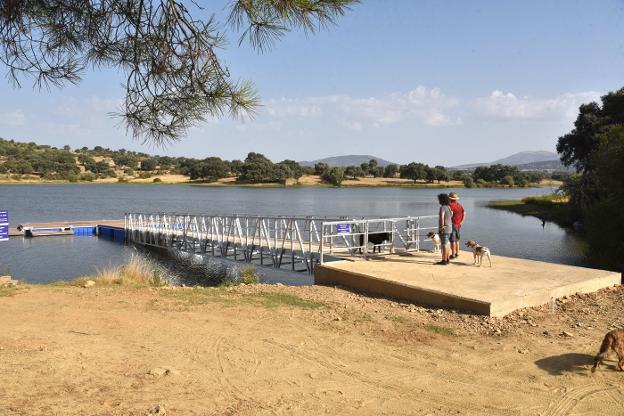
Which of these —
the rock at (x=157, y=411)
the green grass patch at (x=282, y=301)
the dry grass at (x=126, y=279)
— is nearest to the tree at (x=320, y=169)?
the dry grass at (x=126, y=279)

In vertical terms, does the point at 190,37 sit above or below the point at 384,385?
above

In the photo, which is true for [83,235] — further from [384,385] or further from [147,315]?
[384,385]

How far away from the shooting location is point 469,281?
9.00m

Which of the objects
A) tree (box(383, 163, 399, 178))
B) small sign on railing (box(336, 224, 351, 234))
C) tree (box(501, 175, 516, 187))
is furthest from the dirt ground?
tree (box(383, 163, 399, 178))

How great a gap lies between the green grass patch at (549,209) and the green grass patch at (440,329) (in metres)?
38.0

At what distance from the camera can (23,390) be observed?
14.8 feet

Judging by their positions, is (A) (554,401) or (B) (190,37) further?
(B) (190,37)

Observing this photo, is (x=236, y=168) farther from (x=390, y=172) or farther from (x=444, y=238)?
(x=444, y=238)

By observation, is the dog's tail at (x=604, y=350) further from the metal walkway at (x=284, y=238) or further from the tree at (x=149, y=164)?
the tree at (x=149, y=164)

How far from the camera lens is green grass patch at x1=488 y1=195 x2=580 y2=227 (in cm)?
4178

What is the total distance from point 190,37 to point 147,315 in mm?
3910

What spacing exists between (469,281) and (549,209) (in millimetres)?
47901

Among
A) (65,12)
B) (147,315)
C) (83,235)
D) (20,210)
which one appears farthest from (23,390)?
(20,210)

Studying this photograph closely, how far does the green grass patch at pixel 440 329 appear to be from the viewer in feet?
22.3
